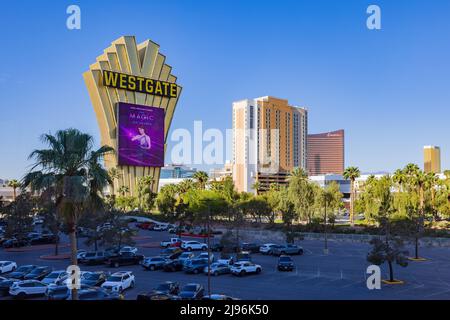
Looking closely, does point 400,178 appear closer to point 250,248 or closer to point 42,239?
point 250,248

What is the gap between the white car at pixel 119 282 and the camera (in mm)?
30219

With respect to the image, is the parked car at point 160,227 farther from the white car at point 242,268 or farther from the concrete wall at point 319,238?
the white car at point 242,268

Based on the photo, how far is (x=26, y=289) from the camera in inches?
1137

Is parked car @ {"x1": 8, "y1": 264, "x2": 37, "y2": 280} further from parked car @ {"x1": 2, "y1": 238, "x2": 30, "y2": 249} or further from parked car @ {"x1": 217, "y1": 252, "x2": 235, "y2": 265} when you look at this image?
parked car @ {"x1": 2, "y1": 238, "x2": 30, "y2": 249}

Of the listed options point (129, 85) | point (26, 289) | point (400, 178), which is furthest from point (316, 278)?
point (129, 85)

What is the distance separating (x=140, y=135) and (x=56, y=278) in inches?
4054

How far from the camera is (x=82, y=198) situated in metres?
18.1

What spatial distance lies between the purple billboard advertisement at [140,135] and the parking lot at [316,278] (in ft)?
255
